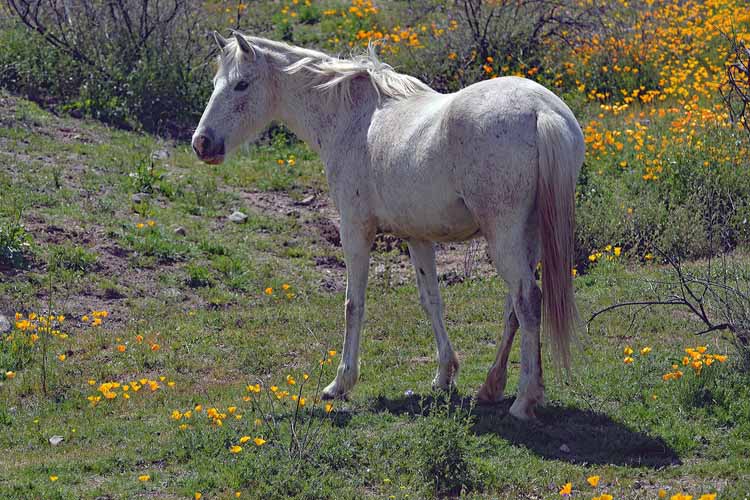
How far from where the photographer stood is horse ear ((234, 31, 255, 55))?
693 cm

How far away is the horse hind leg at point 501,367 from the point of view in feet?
20.4

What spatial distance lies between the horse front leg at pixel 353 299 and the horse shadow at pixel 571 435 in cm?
46

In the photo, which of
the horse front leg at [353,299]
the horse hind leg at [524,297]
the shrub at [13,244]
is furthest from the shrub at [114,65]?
the horse hind leg at [524,297]

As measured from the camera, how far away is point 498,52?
44.8 feet

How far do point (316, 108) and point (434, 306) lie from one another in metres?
1.69

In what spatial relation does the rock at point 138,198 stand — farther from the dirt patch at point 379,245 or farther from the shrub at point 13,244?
the shrub at point 13,244

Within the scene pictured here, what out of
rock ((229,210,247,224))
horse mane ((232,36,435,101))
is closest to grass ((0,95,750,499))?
rock ((229,210,247,224))

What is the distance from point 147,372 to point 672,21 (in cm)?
1069

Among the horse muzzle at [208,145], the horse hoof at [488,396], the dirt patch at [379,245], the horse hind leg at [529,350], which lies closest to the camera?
the horse hind leg at [529,350]

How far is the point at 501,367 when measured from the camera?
20.7ft

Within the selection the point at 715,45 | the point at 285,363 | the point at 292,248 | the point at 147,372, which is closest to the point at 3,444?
the point at 147,372

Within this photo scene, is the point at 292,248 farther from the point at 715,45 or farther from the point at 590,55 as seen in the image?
the point at 715,45

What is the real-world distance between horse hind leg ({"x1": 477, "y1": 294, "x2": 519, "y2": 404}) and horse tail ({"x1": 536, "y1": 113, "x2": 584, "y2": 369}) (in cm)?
47

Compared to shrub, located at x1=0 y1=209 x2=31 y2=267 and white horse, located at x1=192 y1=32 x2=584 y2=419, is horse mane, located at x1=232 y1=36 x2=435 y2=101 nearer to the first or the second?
white horse, located at x1=192 y1=32 x2=584 y2=419
